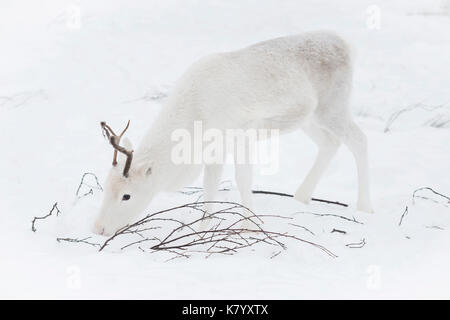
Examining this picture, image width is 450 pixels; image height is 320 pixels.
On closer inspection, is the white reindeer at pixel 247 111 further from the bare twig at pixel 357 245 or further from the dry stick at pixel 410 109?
the dry stick at pixel 410 109

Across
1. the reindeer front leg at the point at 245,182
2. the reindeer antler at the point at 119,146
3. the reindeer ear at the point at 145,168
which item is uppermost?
the reindeer antler at the point at 119,146

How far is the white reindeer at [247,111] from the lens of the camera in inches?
170

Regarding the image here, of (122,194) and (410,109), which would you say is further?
(410,109)

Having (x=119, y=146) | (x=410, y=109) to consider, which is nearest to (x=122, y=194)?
(x=119, y=146)

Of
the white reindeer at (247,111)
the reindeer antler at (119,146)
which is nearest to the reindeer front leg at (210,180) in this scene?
the white reindeer at (247,111)

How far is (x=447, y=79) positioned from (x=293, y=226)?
5133mm

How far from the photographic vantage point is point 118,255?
12.3 ft

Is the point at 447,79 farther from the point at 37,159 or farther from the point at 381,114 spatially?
the point at 37,159

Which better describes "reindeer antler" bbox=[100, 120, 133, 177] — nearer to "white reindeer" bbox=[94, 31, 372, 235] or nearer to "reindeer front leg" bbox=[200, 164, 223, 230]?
"white reindeer" bbox=[94, 31, 372, 235]

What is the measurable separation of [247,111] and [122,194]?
1.24 m

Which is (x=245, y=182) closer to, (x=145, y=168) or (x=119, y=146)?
(x=145, y=168)

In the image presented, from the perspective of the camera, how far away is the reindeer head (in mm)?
4246

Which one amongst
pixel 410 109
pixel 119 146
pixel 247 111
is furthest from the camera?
pixel 410 109

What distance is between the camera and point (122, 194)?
4.28 m
